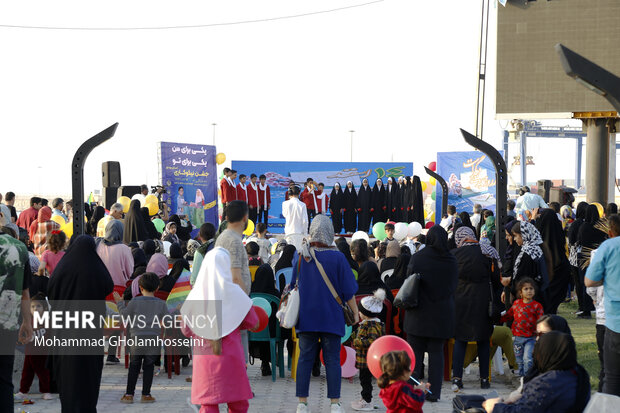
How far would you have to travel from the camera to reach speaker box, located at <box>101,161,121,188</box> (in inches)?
758

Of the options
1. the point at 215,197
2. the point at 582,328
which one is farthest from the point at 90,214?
the point at 582,328

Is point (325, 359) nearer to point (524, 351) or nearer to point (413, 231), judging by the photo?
point (524, 351)

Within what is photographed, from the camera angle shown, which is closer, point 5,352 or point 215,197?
point 5,352

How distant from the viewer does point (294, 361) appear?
856 centimetres

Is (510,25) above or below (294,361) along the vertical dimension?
above

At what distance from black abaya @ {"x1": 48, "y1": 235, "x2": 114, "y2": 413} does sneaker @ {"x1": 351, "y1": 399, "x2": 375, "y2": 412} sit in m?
2.31

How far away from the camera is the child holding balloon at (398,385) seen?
4.75 m

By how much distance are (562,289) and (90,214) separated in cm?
1120

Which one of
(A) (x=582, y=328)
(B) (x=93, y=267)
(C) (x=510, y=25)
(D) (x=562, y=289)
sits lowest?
(A) (x=582, y=328)

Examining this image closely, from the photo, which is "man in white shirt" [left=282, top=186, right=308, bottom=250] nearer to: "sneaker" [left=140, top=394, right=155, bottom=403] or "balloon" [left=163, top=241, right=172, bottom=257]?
"balloon" [left=163, top=241, right=172, bottom=257]

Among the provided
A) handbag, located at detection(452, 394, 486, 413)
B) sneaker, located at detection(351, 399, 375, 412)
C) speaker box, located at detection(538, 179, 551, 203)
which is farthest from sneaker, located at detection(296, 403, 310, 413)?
speaker box, located at detection(538, 179, 551, 203)

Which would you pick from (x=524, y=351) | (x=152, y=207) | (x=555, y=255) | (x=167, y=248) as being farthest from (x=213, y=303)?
(x=152, y=207)

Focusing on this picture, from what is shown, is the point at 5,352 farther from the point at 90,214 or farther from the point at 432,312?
the point at 90,214

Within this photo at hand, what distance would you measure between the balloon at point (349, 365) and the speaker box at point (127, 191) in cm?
1116
